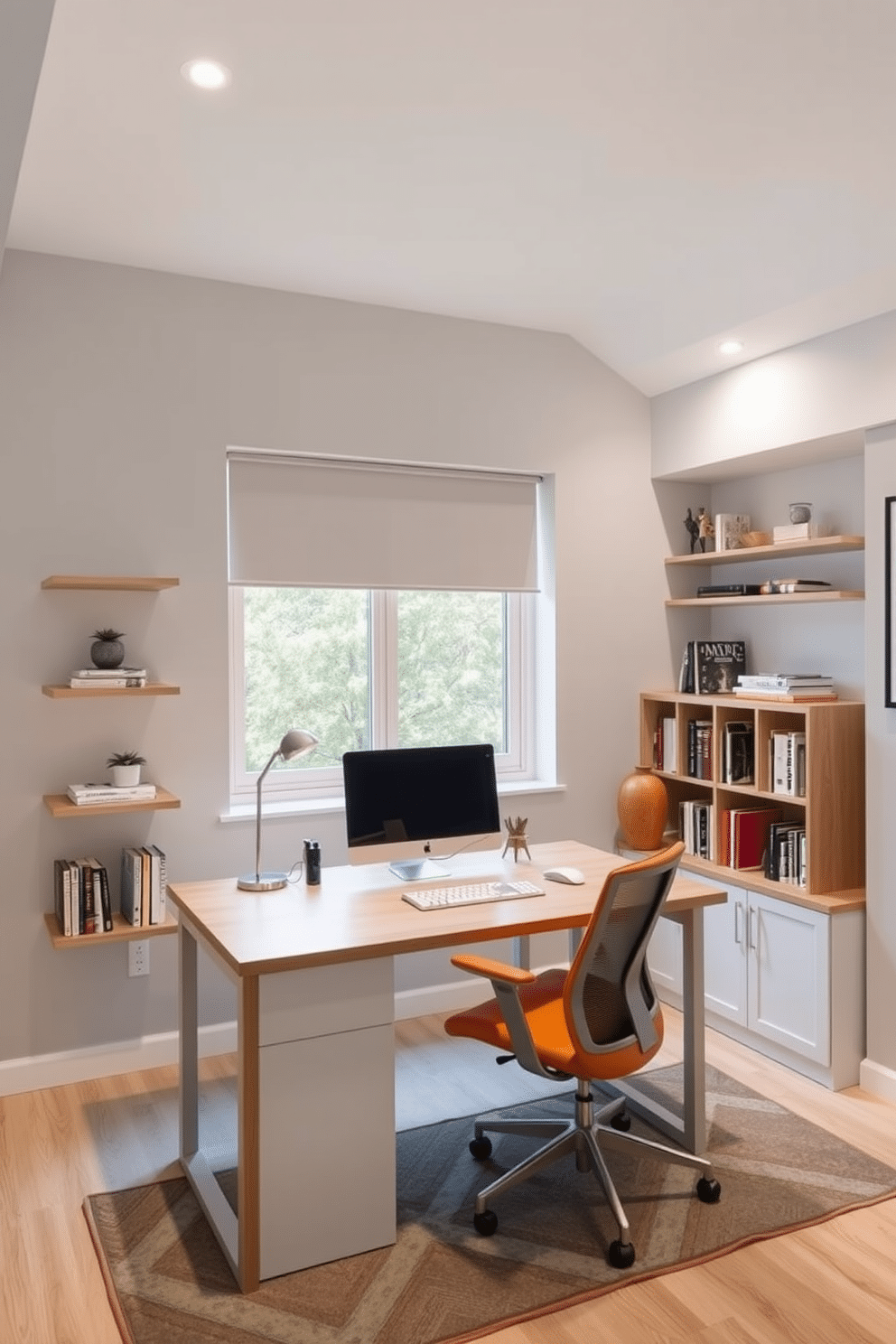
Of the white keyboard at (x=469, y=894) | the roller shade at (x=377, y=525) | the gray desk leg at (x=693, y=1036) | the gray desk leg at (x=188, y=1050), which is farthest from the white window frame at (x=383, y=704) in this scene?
the gray desk leg at (x=693, y=1036)

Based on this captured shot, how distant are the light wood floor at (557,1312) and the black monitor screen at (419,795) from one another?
0.88 metres

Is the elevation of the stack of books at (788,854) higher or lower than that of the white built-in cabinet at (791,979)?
higher

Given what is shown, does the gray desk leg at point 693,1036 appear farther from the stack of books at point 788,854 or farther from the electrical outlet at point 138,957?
the electrical outlet at point 138,957

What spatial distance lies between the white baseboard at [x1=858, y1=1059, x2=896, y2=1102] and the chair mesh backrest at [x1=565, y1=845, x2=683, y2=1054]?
3.84ft

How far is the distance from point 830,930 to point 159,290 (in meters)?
3.09

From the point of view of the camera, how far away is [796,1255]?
2.41 m

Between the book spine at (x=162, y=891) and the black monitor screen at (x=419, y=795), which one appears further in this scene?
the book spine at (x=162, y=891)

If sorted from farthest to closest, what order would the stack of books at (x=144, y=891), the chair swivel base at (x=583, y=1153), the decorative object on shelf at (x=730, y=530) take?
1. the decorative object on shelf at (x=730, y=530)
2. the stack of books at (x=144, y=891)
3. the chair swivel base at (x=583, y=1153)

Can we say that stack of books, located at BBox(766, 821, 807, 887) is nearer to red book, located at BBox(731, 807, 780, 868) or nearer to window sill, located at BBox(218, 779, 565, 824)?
red book, located at BBox(731, 807, 780, 868)

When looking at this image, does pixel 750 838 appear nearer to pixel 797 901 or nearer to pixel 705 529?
pixel 797 901

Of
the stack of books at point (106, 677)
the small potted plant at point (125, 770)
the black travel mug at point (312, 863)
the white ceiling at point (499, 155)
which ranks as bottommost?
the black travel mug at point (312, 863)

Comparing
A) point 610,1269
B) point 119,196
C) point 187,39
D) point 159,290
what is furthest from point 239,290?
point 610,1269

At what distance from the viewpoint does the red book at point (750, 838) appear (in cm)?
383

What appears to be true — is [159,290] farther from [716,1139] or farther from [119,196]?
[716,1139]
